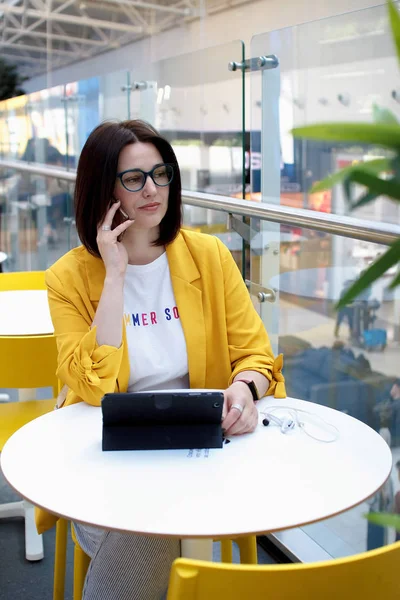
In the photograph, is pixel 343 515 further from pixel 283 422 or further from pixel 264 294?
pixel 283 422

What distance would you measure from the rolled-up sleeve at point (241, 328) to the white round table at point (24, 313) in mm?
792

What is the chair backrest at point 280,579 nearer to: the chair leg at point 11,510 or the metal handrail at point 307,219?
the metal handrail at point 307,219

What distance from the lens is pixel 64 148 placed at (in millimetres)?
4969

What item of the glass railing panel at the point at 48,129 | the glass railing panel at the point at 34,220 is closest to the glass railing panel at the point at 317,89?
the glass railing panel at the point at 34,220

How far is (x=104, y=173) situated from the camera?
69.6 inches

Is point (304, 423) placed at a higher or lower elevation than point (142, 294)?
lower

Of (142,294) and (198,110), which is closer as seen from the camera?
(142,294)

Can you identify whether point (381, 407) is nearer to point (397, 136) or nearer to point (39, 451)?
point (39, 451)

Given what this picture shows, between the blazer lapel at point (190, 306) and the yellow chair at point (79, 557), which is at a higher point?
the blazer lapel at point (190, 306)

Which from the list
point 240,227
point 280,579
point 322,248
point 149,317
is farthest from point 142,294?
point 280,579

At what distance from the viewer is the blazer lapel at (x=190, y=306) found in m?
1.77

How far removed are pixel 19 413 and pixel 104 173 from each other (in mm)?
973

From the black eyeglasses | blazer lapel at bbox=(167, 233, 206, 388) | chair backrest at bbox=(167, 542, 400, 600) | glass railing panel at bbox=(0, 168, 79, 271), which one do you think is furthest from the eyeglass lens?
glass railing panel at bbox=(0, 168, 79, 271)

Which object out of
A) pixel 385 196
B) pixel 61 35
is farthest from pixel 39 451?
pixel 61 35
